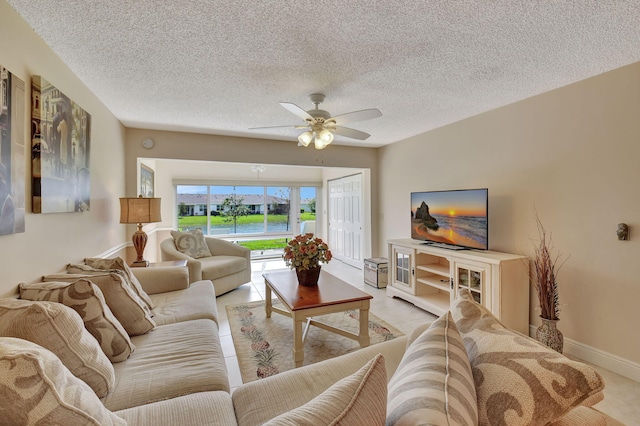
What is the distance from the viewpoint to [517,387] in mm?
771

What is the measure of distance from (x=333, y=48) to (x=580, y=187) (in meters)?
2.30

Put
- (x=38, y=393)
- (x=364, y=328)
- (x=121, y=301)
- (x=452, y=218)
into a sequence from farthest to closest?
(x=452, y=218) < (x=364, y=328) < (x=121, y=301) < (x=38, y=393)

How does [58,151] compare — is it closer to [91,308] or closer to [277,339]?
[91,308]

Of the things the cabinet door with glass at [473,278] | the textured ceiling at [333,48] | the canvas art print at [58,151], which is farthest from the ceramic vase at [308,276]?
the canvas art print at [58,151]

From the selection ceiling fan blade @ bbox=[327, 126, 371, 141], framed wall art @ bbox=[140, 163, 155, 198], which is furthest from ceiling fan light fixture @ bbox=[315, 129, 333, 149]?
framed wall art @ bbox=[140, 163, 155, 198]

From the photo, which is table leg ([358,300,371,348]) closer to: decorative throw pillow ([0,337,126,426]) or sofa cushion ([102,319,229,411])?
sofa cushion ([102,319,229,411])

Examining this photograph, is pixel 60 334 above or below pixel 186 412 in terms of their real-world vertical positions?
above

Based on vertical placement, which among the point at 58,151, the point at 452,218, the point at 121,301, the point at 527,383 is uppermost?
the point at 58,151

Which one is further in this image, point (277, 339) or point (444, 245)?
point (444, 245)

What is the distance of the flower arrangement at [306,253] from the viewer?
2.72m

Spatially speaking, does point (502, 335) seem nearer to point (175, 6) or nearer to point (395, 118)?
point (175, 6)

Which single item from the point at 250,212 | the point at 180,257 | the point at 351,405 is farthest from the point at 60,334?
the point at 250,212

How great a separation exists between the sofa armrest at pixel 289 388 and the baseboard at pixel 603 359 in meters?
1.98

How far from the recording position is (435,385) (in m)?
0.74
